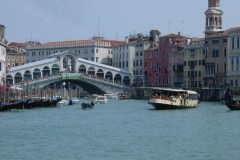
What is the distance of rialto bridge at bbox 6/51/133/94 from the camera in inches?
2368

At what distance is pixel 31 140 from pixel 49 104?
2068cm

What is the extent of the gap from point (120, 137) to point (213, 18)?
36.0m

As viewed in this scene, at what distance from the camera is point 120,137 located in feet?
74.9

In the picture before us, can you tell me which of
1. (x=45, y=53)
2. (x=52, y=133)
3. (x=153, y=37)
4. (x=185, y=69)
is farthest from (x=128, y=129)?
(x=45, y=53)

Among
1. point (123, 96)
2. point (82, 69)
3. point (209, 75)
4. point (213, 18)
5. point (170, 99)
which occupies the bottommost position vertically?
point (170, 99)

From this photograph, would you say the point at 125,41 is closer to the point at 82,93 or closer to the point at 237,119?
the point at 82,93

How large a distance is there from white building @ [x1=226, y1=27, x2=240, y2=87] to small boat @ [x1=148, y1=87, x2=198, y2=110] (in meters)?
12.8

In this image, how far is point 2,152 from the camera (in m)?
19.3

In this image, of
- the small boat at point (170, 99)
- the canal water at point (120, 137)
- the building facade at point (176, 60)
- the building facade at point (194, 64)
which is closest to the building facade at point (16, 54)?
the building facade at point (176, 60)

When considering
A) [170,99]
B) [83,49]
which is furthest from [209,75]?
[170,99]

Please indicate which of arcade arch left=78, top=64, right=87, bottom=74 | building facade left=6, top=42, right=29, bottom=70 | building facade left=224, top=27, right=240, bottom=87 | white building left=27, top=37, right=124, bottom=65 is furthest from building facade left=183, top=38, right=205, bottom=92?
building facade left=6, top=42, right=29, bottom=70

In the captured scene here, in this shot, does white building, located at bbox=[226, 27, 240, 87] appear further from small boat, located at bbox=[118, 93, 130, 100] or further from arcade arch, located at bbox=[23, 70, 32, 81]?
arcade arch, located at bbox=[23, 70, 32, 81]

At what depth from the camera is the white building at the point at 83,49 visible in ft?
236

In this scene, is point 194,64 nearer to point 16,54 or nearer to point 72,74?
point 72,74
